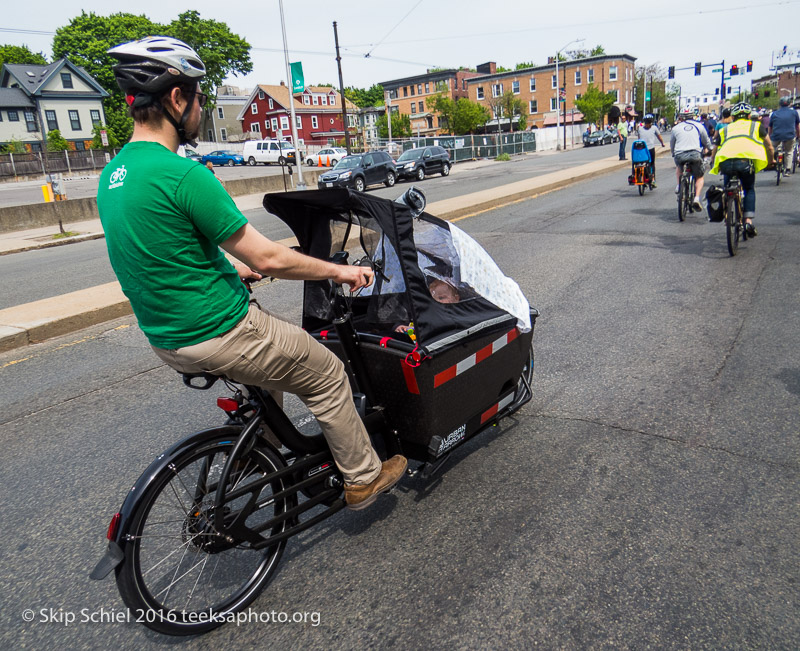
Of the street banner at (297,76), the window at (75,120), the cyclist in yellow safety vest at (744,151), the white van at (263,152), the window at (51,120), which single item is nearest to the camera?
the cyclist in yellow safety vest at (744,151)

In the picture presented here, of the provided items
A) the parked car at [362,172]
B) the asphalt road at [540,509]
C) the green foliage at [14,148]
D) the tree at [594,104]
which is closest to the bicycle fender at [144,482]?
the asphalt road at [540,509]

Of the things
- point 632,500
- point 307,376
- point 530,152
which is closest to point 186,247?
point 307,376

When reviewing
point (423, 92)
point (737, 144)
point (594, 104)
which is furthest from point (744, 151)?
point (423, 92)

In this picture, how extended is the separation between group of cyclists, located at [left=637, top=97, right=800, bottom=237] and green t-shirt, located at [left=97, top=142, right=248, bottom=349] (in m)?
8.16

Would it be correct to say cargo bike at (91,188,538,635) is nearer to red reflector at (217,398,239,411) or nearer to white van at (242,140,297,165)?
red reflector at (217,398,239,411)

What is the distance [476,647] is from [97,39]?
86217 millimetres

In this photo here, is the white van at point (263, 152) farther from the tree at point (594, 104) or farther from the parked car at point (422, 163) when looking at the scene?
the tree at point (594, 104)

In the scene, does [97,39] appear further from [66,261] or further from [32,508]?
[32,508]

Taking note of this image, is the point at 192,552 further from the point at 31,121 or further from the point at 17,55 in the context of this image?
the point at 17,55

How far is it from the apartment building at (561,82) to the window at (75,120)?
5122cm

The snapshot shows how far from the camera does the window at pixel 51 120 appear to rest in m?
61.4

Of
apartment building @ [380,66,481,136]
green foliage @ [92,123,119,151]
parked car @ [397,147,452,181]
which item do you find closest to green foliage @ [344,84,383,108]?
apartment building @ [380,66,481,136]

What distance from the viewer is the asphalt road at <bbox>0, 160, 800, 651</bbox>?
2.44 m

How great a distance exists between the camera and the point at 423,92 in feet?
311
